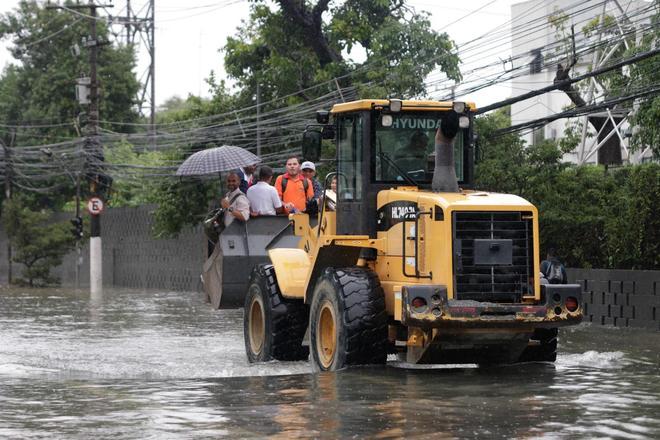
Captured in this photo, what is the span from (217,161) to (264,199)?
12.6ft

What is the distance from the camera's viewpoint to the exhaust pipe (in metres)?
14.6

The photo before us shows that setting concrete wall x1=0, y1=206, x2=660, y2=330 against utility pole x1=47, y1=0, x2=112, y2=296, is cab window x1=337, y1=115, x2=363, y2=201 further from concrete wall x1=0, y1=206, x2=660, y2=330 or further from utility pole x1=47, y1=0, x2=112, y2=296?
utility pole x1=47, y1=0, x2=112, y2=296

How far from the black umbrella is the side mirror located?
6969mm

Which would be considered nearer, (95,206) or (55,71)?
(95,206)

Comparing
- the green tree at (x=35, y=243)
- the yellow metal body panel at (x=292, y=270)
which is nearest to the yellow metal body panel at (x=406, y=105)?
the yellow metal body panel at (x=292, y=270)

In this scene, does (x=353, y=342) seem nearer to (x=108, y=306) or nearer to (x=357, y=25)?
(x=108, y=306)

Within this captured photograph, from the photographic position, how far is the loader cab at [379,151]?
15086mm

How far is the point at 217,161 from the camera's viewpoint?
22438 millimetres

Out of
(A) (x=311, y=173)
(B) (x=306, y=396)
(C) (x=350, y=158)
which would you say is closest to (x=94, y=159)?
(A) (x=311, y=173)

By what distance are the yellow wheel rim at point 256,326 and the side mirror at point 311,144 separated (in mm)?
2604

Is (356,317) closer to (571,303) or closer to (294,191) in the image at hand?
(571,303)

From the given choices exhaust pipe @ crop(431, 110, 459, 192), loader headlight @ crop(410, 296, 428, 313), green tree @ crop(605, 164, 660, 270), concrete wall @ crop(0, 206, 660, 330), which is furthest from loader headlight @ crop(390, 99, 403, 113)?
concrete wall @ crop(0, 206, 660, 330)

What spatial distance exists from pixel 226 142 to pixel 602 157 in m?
11.9

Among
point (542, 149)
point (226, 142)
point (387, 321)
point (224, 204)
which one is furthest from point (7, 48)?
point (387, 321)
